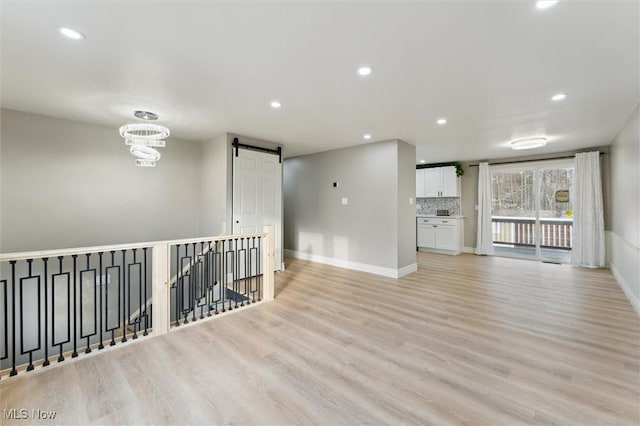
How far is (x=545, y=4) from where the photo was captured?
A: 64.8 inches

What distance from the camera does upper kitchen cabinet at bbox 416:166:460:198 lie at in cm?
739

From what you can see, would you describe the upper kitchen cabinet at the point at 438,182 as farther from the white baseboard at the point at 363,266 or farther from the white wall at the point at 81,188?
the white wall at the point at 81,188

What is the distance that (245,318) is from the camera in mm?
3148

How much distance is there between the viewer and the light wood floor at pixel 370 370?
1.72m

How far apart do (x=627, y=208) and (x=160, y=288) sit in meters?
5.94

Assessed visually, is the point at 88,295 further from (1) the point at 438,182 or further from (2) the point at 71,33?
(1) the point at 438,182

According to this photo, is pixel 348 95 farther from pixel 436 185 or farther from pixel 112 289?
Result: pixel 436 185

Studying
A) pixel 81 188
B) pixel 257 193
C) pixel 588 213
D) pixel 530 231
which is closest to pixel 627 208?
pixel 588 213

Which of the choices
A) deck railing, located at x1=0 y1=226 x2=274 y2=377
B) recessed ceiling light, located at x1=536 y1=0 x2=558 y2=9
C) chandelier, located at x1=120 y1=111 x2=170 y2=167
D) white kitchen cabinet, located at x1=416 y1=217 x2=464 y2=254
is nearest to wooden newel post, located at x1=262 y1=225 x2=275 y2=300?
deck railing, located at x1=0 y1=226 x2=274 y2=377

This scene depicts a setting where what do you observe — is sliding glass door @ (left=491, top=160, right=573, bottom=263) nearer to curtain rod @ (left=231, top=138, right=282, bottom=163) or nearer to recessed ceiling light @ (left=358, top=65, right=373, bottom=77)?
curtain rod @ (left=231, top=138, right=282, bottom=163)

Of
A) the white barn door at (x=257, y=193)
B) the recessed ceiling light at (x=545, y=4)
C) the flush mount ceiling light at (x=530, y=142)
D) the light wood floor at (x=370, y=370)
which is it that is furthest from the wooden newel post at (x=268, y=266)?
the flush mount ceiling light at (x=530, y=142)

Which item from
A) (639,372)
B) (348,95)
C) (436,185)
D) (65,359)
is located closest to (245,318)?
(65,359)

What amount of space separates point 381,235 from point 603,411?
3511 mm

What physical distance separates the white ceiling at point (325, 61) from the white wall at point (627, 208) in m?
0.41
